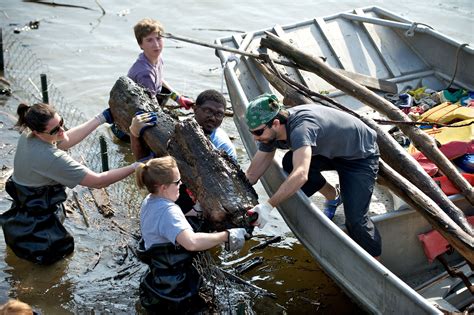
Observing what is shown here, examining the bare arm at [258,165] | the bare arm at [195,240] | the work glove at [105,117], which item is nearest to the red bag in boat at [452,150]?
the bare arm at [258,165]

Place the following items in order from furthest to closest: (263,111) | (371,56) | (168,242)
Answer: (371,56)
(263,111)
(168,242)

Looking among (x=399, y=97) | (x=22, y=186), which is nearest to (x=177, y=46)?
(x=399, y=97)

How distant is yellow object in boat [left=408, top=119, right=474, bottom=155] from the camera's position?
25.5 feet

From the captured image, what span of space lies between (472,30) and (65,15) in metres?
8.18

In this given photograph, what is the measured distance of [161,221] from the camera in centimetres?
593

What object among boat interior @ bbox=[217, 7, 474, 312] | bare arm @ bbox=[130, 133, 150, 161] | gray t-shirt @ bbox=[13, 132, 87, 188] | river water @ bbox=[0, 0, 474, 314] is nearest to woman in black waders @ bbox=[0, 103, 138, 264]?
gray t-shirt @ bbox=[13, 132, 87, 188]

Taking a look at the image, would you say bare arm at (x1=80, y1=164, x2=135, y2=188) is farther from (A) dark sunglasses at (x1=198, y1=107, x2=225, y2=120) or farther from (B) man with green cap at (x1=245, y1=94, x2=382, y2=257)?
(B) man with green cap at (x1=245, y1=94, x2=382, y2=257)

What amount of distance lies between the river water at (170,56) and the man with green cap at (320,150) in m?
1.09

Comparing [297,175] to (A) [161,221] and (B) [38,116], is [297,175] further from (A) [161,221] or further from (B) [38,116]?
(B) [38,116]

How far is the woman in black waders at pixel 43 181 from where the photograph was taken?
6.68 metres

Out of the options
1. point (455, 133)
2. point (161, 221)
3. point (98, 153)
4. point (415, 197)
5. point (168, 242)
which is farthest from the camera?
point (98, 153)

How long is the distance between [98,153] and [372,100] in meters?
3.48

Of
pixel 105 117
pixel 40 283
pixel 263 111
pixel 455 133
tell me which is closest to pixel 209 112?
pixel 263 111

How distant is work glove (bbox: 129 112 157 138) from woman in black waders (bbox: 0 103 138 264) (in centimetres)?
39
